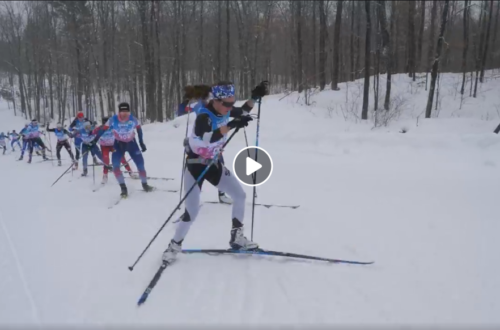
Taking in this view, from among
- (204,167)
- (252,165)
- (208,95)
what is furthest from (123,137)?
(204,167)

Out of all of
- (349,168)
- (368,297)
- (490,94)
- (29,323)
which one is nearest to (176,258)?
(29,323)

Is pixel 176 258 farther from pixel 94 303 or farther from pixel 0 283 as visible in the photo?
pixel 0 283

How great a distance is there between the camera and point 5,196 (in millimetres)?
8734

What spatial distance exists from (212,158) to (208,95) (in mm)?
1824

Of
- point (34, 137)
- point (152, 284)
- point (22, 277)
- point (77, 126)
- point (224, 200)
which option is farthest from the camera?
point (34, 137)

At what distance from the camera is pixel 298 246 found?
4.74 m

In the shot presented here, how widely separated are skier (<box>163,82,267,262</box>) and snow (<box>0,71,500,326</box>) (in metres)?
0.30

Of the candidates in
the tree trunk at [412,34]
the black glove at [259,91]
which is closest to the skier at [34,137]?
the black glove at [259,91]

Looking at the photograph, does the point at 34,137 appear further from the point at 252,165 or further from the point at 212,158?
the point at 212,158

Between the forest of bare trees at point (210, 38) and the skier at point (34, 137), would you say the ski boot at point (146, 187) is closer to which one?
the skier at point (34, 137)

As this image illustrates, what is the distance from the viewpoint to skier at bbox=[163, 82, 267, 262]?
4.00 metres

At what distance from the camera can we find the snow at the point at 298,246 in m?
3.32

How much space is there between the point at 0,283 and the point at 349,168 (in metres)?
7.62

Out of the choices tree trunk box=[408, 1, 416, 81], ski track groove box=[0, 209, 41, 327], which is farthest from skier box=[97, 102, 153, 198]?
tree trunk box=[408, 1, 416, 81]
